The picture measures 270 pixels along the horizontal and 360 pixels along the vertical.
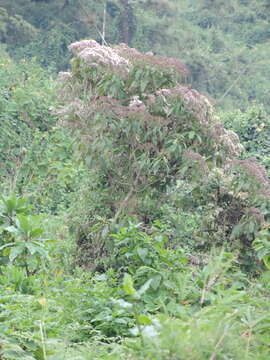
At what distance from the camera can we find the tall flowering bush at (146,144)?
6.20 m

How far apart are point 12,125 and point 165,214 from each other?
5167mm

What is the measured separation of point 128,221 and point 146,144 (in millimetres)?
Result: 746

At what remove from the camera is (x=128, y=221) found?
6.13 m

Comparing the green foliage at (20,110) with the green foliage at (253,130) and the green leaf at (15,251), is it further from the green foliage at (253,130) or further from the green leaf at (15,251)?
the green leaf at (15,251)

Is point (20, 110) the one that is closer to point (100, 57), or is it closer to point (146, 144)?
point (100, 57)

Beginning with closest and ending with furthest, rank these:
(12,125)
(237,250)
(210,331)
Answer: (210,331) → (237,250) → (12,125)

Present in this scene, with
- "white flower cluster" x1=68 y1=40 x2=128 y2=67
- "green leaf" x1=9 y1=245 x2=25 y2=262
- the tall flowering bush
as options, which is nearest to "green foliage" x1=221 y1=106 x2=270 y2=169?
the tall flowering bush

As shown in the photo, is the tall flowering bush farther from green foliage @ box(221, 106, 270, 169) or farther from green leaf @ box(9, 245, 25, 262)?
green foliage @ box(221, 106, 270, 169)

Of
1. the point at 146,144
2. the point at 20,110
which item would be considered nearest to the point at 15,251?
the point at 146,144

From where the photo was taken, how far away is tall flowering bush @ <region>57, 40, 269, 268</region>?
6.20 m

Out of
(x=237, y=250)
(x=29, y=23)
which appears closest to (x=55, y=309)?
(x=237, y=250)

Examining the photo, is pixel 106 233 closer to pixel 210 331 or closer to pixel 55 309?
pixel 55 309

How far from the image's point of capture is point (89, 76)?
666 cm

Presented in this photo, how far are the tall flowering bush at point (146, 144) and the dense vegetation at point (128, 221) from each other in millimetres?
14
